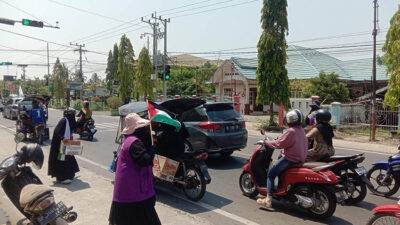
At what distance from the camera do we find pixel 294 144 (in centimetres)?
714

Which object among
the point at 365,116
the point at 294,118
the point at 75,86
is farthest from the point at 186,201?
the point at 75,86

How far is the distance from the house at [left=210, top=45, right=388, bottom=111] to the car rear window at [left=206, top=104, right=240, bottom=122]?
25.8m

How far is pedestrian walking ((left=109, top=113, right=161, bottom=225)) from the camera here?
469 cm

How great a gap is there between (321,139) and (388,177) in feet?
5.39

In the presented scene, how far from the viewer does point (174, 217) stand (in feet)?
22.3

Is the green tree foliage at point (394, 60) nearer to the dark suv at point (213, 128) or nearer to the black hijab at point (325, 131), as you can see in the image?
the dark suv at point (213, 128)

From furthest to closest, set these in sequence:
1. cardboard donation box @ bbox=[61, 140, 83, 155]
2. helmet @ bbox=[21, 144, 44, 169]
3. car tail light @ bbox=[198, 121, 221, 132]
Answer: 1. car tail light @ bbox=[198, 121, 221, 132]
2. cardboard donation box @ bbox=[61, 140, 83, 155]
3. helmet @ bbox=[21, 144, 44, 169]

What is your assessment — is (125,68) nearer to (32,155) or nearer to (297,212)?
(297,212)

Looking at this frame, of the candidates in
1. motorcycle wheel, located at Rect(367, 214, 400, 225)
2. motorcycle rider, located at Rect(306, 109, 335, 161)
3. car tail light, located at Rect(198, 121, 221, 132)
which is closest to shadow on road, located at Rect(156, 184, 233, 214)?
motorcycle rider, located at Rect(306, 109, 335, 161)

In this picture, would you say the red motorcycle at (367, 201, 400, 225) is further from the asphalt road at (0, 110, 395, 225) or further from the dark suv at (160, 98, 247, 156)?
the dark suv at (160, 98, 247, 156)

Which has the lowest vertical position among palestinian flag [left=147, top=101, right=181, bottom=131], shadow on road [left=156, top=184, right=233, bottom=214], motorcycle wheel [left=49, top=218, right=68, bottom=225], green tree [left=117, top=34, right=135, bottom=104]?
shadow on road [left=156, top=184, right=233, bottom=214]

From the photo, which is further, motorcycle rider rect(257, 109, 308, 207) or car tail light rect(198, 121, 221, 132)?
car tail light rect(198, 121, 221, 132)

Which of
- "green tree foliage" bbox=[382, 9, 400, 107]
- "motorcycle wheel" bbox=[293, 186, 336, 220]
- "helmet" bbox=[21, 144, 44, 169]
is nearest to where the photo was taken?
"helmet" bbox=[21, 144, 44, 169]

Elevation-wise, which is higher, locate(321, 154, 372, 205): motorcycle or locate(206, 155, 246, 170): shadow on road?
locate(321, 154, 372, 205): motorcycle
